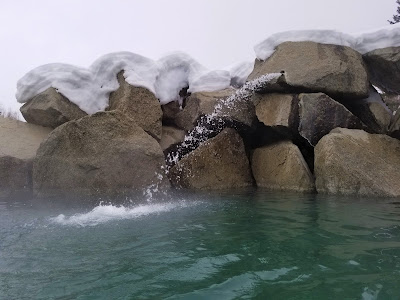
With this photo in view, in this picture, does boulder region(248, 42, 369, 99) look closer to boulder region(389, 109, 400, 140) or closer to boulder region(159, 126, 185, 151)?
boulder region(389, 109, 400, 140)

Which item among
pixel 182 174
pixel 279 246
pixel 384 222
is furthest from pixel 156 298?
pixel 182 174

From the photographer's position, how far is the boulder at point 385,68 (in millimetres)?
8609

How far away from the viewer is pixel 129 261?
10.1ft

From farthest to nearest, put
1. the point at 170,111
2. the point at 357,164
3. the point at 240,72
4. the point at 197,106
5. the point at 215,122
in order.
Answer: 1. the point at 240,72
2. the point at 170,111
3. the point at 197,106
4. the point at 215,122
5. the point at 357,164

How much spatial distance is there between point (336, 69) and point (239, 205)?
4.36 m

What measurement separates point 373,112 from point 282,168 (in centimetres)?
267

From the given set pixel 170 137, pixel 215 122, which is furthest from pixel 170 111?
pixel 215 122

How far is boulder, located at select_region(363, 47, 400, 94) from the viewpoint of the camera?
8.61 meters

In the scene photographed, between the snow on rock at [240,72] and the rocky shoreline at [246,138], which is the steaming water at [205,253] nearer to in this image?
the rocky shoreline at [246,138]

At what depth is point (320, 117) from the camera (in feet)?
26.6

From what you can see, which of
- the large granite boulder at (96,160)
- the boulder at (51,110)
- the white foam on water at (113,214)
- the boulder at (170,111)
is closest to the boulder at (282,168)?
the large granite boulder at (96,160)

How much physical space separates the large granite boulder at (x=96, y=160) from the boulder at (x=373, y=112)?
16.3 feet

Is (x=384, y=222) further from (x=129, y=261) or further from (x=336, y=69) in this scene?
(x=336, y=69)

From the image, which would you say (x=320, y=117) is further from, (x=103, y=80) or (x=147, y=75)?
(x=103, y=80)
